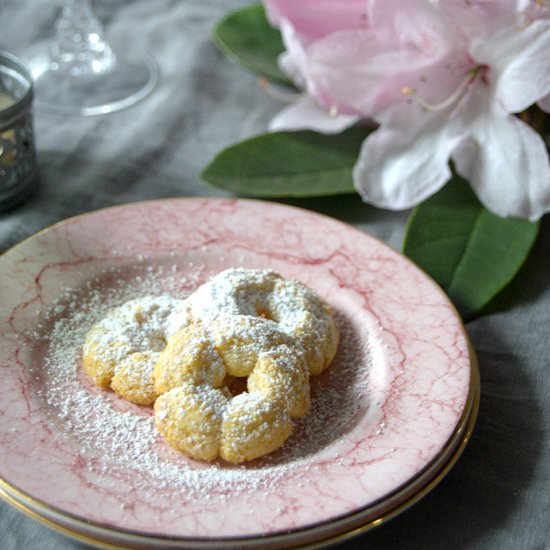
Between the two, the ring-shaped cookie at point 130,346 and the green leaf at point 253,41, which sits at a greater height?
the green leaf at point 253,41

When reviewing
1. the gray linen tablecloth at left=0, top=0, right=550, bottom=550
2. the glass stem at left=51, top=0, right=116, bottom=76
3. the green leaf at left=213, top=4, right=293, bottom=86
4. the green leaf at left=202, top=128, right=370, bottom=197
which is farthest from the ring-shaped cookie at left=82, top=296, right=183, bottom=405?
the glass stem at left=51, top=0, right=116, bottom=76

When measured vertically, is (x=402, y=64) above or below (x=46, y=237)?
above

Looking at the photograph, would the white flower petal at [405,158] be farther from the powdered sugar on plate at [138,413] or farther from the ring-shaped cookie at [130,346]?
the ring-shaped cookie at [130,346]

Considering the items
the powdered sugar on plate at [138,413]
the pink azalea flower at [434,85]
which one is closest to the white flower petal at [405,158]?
the pink azalea flower at [434,85]

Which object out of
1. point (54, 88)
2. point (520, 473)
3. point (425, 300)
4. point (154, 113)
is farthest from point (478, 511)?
point (54, 88)

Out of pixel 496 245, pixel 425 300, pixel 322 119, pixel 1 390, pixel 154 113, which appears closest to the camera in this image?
pixel 1 390

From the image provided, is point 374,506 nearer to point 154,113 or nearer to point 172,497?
point 172,497
